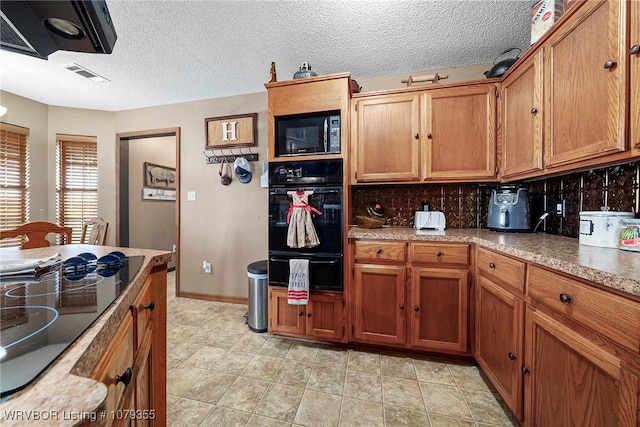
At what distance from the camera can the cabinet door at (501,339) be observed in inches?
48.4

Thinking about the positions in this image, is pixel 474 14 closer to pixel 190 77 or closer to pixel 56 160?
pixel 190 77

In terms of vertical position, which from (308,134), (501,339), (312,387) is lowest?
(312,387)

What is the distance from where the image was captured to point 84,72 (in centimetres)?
248

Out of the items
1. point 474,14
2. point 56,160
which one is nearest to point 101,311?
point 474,14

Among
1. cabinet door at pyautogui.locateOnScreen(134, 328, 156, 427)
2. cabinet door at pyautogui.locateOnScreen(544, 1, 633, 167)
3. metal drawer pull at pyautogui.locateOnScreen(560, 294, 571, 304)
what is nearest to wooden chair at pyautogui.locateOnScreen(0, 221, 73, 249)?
cabinet door at pyautogui.locateOnScreen(134, 328, 156, 427)

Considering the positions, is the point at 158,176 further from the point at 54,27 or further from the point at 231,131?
the point at 54,27

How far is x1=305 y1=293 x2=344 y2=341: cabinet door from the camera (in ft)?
6.42

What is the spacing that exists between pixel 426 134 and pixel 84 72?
3.33 meters

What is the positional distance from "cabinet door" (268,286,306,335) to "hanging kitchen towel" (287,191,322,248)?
0.44 m

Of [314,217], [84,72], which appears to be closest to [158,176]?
[84,72]

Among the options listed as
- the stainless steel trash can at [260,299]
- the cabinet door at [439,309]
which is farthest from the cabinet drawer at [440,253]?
the stainless steel trash can at [260,299]

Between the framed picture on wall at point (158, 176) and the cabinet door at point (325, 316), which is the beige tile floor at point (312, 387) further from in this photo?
the framed picture on wall at point (158, 176)

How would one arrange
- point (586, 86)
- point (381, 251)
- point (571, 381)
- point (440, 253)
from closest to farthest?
point (571, 381)
point (586, 86)
point (440, 253)
point (381, 251)

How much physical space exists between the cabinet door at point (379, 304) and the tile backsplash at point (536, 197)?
670 millimetres
